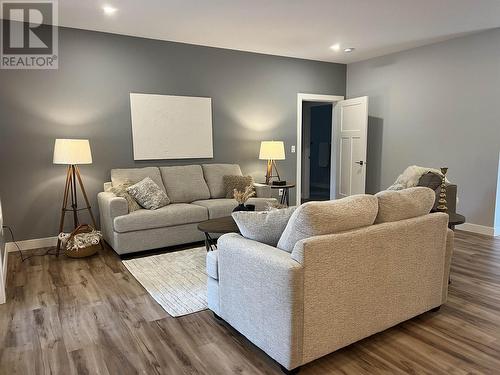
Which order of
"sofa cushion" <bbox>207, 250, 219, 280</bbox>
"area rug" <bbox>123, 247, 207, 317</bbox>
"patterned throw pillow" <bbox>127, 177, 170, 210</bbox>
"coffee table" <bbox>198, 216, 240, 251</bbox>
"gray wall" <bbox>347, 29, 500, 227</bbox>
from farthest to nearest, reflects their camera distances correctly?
"gray wall" <bbox>347, 29, 500, 227</bbox> < "patterned throw pillow" <bbox>127, 177, 170, 210</bbox> < "coffee table" <bbox>198, 216, 240, 251</bbox> < "area rug" <bbox>123, 247, 207, 317</bbox> < "sofa cushion" <bbox>207, 250, 219, 280</bbox>

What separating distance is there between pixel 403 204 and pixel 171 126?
11.5 feet

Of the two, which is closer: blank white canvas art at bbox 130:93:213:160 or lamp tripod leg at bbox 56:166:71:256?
lamp tripod leg at bbox 56:166:71:256

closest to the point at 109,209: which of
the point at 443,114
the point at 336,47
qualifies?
the point at 336,47

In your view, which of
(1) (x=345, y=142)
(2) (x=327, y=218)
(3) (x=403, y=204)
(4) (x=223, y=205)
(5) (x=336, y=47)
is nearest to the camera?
(2) (x=327, y=218)

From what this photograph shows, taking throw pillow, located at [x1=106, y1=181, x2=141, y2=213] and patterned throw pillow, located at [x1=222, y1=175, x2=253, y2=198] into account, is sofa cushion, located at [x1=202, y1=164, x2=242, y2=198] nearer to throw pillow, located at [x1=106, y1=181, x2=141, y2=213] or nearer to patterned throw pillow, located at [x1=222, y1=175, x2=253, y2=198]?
patterned throw pillow, located at [x1=222, y1=175, x2=253, y2=198]

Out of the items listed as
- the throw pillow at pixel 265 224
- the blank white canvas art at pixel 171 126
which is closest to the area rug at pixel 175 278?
the throw pillow at pixel 265 224

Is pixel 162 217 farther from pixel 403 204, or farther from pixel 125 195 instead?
pixel 403 204

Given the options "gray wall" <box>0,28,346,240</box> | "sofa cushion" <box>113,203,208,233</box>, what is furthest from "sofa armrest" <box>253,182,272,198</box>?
"gray wall" <box>0,28,346,240</box>

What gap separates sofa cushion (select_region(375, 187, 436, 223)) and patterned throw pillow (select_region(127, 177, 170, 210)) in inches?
105

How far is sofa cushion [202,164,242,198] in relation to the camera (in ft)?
16.6

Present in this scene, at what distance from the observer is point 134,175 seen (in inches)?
180

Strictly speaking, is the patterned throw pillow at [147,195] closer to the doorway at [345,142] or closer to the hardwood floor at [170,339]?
the hardwood floor at [170,339]

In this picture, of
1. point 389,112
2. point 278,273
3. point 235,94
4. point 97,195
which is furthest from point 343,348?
point 389,112

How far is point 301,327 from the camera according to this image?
1.90 meters
